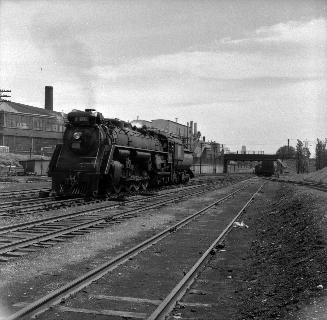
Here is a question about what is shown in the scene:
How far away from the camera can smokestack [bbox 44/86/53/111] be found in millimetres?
77000

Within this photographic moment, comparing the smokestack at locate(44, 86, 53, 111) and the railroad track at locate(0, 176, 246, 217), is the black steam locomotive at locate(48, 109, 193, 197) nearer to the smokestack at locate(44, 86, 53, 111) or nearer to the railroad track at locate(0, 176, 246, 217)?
the railroad track at locate(0, 176, 246, 217)

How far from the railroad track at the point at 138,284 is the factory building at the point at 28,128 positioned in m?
51.1

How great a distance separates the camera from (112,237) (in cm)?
1017

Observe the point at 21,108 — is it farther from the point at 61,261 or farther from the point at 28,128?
the point at 61,261

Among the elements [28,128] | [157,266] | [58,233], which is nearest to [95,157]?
[58,233]

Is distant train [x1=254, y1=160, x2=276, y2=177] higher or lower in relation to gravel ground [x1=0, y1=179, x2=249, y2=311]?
higher

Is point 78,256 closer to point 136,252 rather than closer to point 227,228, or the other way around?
point 136,252

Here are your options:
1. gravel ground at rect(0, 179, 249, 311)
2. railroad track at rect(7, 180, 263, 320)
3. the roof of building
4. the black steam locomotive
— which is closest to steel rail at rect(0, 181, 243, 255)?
gravel ground at rect(0, 179, 249, 311)

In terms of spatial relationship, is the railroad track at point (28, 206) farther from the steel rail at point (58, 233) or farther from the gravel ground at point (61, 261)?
the gravel ground at point (61, 261)

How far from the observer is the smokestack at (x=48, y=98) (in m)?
77.0

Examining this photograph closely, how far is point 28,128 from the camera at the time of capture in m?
63.2

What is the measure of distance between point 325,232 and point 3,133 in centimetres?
5551

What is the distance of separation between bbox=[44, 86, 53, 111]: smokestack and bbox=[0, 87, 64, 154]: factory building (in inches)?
170

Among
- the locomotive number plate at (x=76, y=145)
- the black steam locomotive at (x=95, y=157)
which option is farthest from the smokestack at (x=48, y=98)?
the locomotive number plate at (x=76, y=145)
